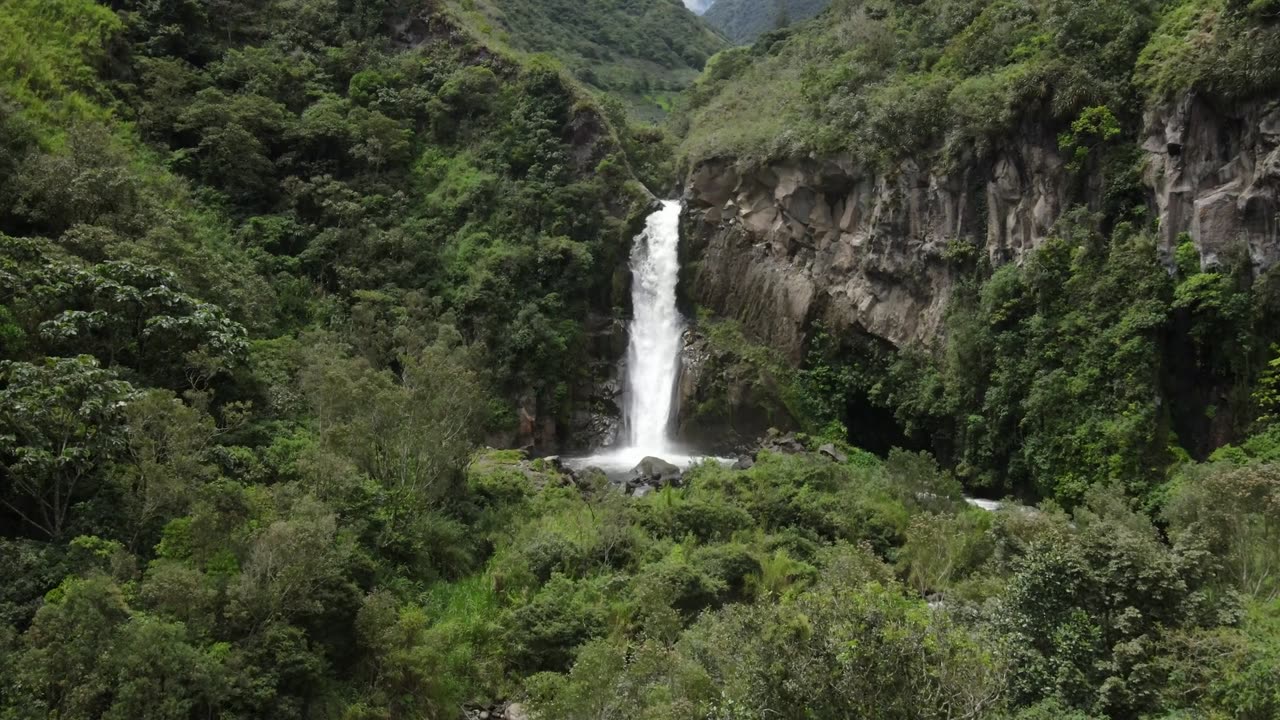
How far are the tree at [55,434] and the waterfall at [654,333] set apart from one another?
71.7 feet

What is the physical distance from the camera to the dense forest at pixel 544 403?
33.6 ft

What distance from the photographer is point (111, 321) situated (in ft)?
52.6

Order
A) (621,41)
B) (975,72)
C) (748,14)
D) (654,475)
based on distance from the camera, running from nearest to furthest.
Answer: (654,475), (975,72), (621,41), (748,14)

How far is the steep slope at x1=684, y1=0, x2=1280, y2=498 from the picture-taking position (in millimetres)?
20891

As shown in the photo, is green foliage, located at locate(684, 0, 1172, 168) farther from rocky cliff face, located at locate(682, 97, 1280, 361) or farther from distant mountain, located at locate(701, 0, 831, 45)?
distant mountain, located at locate(701, 0, 831, 45)

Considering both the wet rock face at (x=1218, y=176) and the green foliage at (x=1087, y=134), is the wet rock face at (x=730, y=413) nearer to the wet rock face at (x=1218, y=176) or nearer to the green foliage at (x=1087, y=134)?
the green foliage at (x=1087, y=134)

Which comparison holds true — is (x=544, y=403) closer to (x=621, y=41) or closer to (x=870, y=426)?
(x=870, y=426)

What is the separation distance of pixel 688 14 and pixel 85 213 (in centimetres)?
7317

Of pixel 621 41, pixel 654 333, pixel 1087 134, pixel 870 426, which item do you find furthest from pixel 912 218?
pixel 621 41

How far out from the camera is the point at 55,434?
40.1ft

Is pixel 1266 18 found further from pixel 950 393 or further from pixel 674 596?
pixel 674 596

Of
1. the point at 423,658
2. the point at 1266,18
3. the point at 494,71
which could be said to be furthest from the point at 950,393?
the point at 494,71

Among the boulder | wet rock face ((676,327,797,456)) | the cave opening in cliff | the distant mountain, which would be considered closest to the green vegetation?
the cave opening in cliff

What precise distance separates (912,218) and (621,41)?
50.9 m
